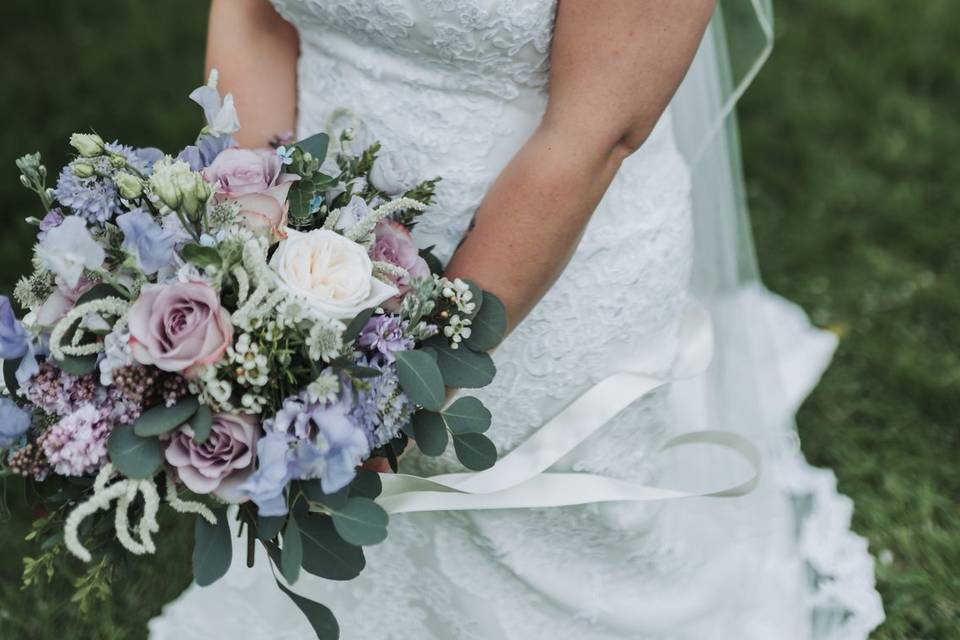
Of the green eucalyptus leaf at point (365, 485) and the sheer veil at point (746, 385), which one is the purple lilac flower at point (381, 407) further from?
the sheer veil at point (746, 385)

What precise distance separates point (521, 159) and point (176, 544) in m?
1.68

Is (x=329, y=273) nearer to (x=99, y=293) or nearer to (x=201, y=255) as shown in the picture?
(x=201, y=255)

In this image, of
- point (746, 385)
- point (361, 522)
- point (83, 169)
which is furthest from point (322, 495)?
point (746, 385)

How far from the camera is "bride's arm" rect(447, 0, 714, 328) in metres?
1.70

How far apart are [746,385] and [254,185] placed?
5.59 feet

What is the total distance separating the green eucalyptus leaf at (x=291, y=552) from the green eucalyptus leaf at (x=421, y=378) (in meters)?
0.27

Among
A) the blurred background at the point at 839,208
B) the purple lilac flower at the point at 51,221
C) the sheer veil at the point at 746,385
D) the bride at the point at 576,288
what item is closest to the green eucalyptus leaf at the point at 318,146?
the bride at the point at 576,288

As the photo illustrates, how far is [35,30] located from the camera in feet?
18.5

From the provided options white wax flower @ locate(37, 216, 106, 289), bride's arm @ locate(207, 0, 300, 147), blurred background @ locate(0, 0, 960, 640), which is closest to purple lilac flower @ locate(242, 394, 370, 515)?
white wax flower @ locate(37, 216, 106, 289)

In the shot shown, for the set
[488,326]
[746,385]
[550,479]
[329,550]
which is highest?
[488,326]

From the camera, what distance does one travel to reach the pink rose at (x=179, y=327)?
1.41 metres

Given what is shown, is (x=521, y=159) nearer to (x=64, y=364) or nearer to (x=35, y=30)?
(x=64, y=364)

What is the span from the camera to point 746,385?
286 cm

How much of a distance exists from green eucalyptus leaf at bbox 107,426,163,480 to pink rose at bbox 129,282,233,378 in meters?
0.12
